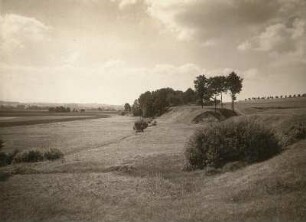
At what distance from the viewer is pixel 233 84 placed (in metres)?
91.3

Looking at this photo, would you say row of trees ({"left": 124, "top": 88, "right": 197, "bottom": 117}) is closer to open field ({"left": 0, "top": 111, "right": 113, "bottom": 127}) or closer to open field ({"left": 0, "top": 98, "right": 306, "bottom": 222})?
open field ({"left": 0, "top": 111, "right": 113, "bottom": 127})

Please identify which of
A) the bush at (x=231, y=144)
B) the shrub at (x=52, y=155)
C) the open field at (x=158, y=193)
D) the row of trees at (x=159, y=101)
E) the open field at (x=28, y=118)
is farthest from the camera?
the row of trees at (x=159, y=101)

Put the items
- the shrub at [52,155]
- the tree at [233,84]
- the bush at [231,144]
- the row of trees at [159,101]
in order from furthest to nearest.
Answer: the row of trees at [159,101], the tree at [233,84], the shrub at [52,155], the bush at [231,144]

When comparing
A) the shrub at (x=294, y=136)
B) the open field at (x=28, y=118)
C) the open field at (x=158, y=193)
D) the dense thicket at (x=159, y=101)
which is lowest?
the open field at (x=158, y=193)

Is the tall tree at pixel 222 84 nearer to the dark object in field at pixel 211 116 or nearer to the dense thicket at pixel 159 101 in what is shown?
the dark object in field at pixel 211 116

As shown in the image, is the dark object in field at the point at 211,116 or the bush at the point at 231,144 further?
the dark object in field at the point at 211,116

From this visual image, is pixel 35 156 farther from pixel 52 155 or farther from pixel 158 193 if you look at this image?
pixel 158 193

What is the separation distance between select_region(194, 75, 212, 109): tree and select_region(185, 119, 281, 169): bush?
73018 millimetres

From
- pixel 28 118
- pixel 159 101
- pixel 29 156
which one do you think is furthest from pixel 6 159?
pixel 159 101

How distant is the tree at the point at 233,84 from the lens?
9056 centimetres

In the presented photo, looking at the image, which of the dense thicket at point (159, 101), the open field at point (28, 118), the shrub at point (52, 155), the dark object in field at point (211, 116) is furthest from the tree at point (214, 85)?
the shrub at point (52, 155)

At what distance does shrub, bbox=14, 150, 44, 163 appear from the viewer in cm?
3027

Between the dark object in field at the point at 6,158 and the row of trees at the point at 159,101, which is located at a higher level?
the row of trees at the point at 159,101

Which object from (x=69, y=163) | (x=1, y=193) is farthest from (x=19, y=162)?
(x=1, y=193)
